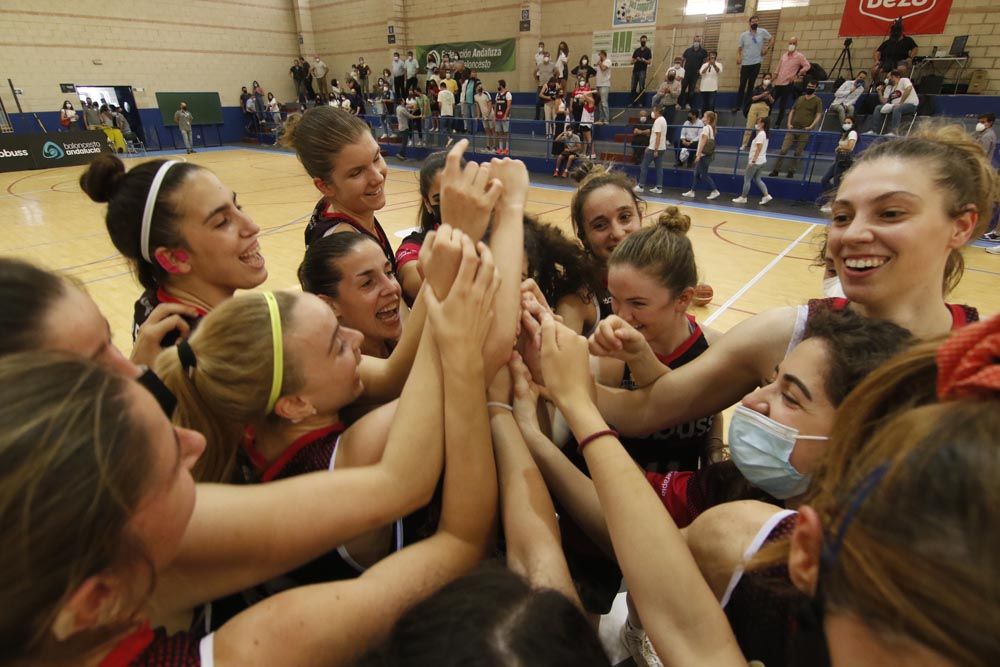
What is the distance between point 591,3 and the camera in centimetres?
1527

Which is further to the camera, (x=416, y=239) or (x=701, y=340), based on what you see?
(x=416, y=239)

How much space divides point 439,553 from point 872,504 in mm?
752

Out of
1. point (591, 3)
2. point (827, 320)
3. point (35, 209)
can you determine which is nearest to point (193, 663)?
point (827, 320)

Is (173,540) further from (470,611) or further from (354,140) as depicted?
(354,140)

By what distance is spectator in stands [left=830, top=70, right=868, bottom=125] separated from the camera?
400 inches

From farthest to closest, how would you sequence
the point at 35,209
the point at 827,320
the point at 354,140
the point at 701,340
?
the point at 35,209, the point at 354,140, the point at 701,340, the point at 827,320

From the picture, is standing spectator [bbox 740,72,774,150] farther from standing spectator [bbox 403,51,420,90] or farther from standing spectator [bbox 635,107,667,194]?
standing spectator [bbox 403,51,420,90]

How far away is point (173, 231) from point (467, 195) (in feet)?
3.97

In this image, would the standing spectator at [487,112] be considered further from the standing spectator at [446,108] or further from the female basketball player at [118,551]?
the female basketball player at [118,551]

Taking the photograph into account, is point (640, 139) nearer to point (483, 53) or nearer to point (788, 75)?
point (788, 75)

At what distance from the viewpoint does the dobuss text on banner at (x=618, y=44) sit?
14906mm

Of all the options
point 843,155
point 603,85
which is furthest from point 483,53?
point 843,155

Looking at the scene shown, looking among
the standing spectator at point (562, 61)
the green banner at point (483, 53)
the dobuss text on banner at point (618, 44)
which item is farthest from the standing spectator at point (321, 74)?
the dobuss text on banner at point (618, 44)

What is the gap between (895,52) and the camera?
10359mm
